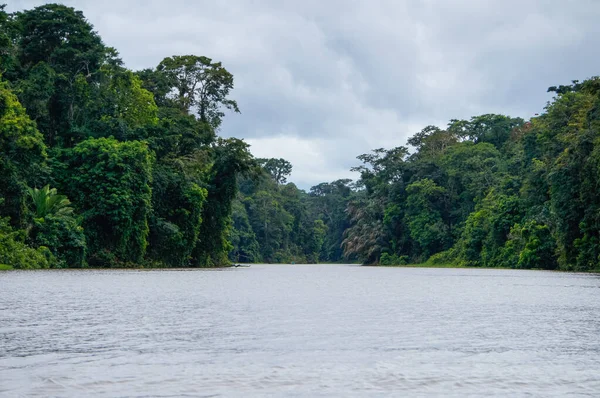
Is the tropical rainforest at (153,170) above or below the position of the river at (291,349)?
above

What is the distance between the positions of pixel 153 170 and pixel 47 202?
11.8 m

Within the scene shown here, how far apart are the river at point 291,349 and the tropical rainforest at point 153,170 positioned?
80.2ft

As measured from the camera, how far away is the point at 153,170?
5069 centimetres

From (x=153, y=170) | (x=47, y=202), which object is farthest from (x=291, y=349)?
(x=153, y=170)

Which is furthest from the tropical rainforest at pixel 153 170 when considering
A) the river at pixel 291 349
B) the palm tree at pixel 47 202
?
the river at pixel 291 349

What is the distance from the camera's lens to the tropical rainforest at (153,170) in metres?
39.6

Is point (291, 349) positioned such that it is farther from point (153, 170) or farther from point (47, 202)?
point (153, 170)

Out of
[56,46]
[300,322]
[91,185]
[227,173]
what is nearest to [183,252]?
[227,173]

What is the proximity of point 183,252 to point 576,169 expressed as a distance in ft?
96.1

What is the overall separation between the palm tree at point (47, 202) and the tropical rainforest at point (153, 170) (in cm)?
8

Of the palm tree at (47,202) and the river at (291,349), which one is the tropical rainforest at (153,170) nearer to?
the palm tree at (47,202)

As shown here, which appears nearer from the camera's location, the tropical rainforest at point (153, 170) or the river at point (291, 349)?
the river at point (291, 349)

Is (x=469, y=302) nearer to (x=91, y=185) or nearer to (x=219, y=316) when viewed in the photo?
(x=219, y=316)

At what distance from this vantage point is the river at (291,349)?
657 centimetres
